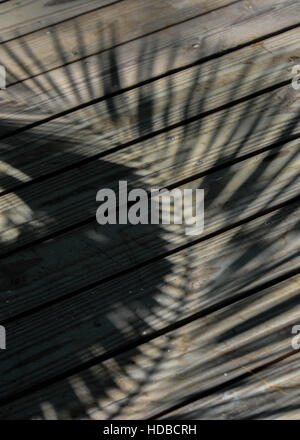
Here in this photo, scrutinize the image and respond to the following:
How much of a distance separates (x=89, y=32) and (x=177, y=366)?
5.02 ft

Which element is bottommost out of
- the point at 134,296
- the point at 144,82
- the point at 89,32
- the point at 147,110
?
the point at 134,296

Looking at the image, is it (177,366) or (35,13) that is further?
(35,13)

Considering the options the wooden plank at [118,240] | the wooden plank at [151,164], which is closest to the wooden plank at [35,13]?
the wooden plank at [151,164]

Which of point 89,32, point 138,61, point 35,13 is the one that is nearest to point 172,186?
point 138,61

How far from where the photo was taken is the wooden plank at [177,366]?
1736 millimetres

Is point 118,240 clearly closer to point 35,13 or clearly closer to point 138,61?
point 138,61

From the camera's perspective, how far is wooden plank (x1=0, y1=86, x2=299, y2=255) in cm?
213

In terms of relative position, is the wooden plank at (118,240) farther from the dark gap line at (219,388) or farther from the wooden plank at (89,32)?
the wooden plank at (89,32)

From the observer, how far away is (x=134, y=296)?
6.31 feet

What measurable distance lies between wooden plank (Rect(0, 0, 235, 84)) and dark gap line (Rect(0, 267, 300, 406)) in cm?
125

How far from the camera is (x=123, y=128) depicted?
7.71 feet

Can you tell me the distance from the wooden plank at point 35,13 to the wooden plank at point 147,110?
0.56 meters

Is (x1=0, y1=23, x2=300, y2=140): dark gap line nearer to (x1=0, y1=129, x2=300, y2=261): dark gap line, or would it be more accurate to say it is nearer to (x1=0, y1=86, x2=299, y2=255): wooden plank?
(x1=0, y1=86, x2=299, y2=255): wooden plank

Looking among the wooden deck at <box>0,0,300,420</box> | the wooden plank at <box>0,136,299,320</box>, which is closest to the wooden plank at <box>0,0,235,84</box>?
the wooden deck at <box>0,0,300,420</box>
